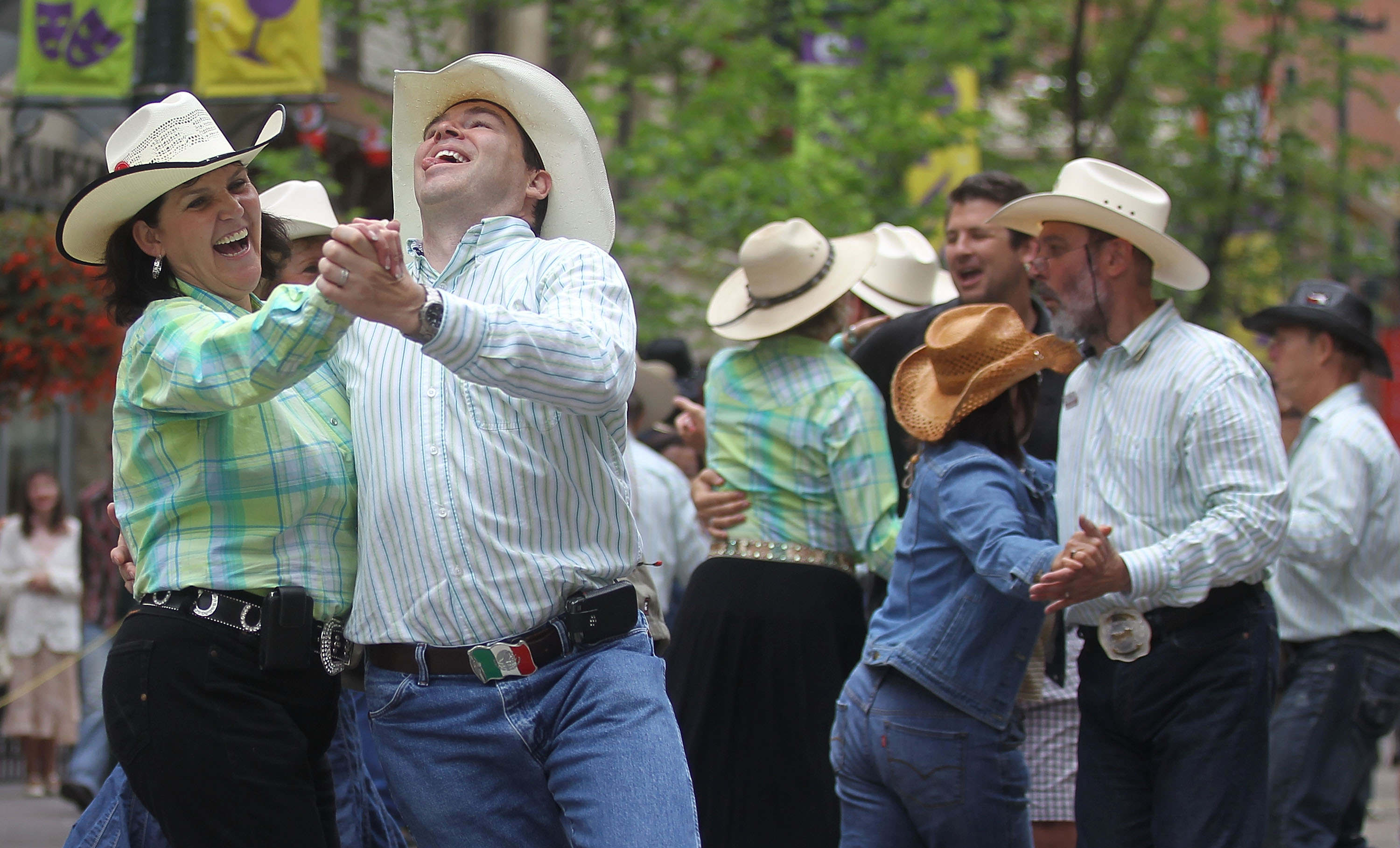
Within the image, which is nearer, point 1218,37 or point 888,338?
point 888,338

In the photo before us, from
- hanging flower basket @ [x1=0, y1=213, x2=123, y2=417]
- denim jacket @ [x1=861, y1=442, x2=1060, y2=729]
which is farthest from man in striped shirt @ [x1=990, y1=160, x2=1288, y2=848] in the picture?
hanging flower basket @ [x1=0, y1=213, x2=123, y2=417]

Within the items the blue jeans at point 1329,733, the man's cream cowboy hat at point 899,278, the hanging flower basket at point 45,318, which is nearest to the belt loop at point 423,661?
the blue jeans at point 1329,733

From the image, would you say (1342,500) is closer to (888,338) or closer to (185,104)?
(888,338)

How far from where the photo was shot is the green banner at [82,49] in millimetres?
8680

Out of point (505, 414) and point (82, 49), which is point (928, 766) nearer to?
point (505, 414)

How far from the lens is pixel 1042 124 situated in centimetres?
1577

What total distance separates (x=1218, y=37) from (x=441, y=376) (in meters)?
14.4

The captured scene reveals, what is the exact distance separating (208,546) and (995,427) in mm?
2158

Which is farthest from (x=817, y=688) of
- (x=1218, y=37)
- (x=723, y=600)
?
(x=1218, y=37)

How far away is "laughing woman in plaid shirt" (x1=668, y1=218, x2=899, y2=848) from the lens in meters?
5.18

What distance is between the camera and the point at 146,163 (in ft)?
11.4

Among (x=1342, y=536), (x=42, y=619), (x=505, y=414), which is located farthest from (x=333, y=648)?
(x=42, y=619)

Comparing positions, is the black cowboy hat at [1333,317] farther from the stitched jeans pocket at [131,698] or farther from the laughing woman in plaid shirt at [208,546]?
the stitched jeans pocket at [131,698]

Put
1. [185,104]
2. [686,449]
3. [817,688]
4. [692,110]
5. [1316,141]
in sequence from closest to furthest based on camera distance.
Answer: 1. [185,104]
2. [817,688]
3. [686,449]
4. [692,110]
5. [1316,141]
